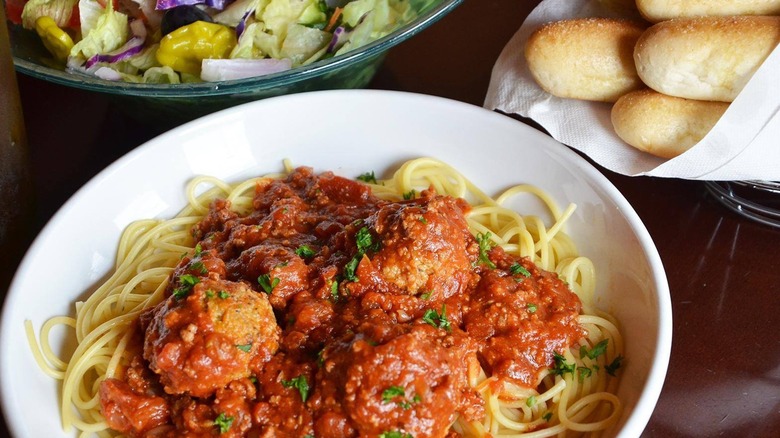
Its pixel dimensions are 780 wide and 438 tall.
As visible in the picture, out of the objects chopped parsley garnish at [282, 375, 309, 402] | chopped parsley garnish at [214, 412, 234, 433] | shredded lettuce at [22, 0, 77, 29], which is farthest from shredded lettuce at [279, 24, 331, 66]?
chopped parsley garnish at [214, 412, 234, 433]

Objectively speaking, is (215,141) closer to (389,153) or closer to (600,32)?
(389,153)

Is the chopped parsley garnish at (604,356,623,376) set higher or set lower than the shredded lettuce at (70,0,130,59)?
lower

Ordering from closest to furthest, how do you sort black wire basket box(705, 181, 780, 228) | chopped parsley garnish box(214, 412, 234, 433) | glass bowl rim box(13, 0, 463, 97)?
chopped parsley garnish box(214, 412, 234, 433), glass bowl rim box(13, 0, 463, 97), black wire basket box(705, 181, 780, 228)

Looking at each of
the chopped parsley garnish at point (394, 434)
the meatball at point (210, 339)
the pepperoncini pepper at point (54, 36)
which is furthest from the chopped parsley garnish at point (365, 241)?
the pepperoncini pepper at point (54, 36)

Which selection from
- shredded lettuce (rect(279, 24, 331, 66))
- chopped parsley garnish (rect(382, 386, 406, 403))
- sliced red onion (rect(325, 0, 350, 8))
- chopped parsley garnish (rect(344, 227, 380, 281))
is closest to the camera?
chopped parsley garnish (rect(382, 386, 406, 403))

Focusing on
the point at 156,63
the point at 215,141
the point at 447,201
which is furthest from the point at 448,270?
the point at 156,63

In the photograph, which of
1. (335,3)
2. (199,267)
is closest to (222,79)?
(335,3)

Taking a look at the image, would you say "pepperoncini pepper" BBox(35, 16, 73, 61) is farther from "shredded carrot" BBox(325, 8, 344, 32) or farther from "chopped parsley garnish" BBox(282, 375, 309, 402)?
"chopped parsley garnish" BBox(282, 375, 309, 402)
